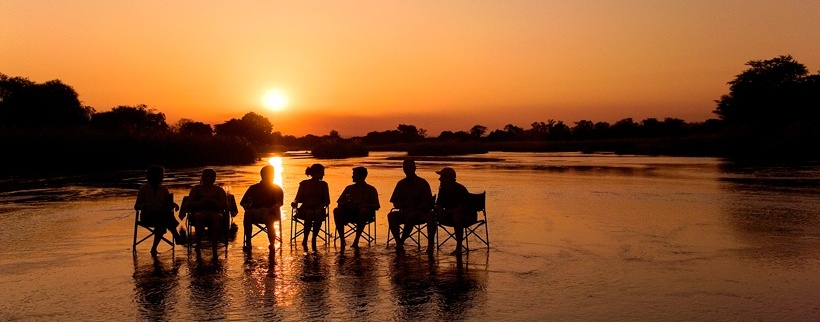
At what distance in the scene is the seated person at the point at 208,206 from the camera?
10188 mm

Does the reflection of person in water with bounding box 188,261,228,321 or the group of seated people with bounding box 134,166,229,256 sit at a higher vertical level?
the group of seated people with bounding box 134,166,229,256

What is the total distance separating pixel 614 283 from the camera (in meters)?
8.16

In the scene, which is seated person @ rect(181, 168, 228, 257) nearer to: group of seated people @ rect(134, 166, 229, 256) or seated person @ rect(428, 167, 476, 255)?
group of seated people @ rect(134, 166, 229, 256)

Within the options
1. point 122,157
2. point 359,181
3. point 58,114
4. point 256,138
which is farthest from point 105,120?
point 359,181

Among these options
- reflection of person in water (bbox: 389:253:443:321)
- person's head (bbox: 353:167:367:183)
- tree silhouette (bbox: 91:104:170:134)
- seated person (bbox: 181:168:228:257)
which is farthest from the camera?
tree silhouette (bbox: 91:104:170:134)

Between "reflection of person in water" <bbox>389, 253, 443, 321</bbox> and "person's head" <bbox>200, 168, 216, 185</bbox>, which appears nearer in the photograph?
"reflection of person in water" <bbox>389, 253, 443, 321</bbox>

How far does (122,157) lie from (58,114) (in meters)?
55.1

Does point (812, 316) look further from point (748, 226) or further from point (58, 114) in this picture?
point (58, 114)

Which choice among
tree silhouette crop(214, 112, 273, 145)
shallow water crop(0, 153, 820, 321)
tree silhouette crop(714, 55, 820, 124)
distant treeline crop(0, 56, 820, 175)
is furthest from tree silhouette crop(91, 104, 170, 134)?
shallow water crop(0, 153, 820, 321)

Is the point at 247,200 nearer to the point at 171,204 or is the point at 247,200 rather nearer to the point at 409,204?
the point at 171,204

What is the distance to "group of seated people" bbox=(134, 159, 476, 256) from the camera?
1037 cm

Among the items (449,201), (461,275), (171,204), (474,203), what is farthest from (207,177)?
(461,275)

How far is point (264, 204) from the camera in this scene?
10984mm

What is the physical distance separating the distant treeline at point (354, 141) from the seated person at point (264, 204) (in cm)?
3248
